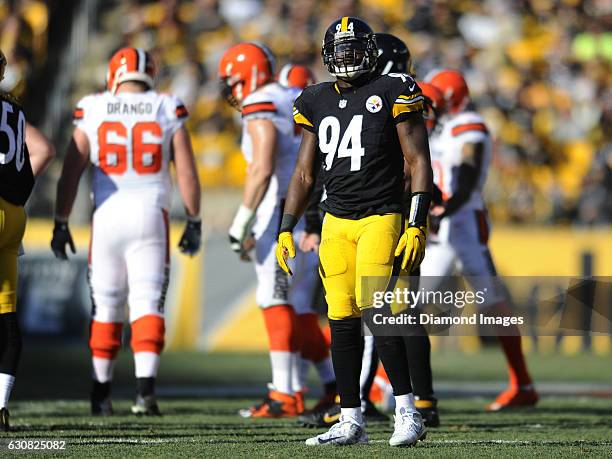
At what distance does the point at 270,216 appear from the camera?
7.14 m

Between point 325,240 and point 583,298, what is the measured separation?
8.09 feet

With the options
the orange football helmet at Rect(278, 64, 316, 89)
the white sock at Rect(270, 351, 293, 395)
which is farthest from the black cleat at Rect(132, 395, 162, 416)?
the orange football helmet at Rect(278, 64, 316, 89)

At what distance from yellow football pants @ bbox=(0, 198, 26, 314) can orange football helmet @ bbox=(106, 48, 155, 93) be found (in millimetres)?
1435

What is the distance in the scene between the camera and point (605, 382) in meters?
10.3

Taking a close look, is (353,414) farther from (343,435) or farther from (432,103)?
(432,103)

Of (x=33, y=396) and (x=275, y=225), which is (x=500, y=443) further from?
(x=33, y=396)

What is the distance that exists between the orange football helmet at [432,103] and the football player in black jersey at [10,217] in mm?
2363

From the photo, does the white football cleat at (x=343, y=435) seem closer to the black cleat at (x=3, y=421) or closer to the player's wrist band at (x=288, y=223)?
the player's wrist band at (x=288, y=223)

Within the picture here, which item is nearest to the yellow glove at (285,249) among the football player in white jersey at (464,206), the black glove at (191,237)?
the black glove at (191,237)

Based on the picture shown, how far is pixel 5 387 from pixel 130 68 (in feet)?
7.31

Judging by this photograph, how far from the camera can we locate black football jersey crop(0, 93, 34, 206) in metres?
5.88

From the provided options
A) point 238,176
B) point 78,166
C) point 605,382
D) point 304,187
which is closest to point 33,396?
point 78,166

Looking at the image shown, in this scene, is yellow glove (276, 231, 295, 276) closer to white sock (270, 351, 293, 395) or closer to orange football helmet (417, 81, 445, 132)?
white sock (270, 351, 293, 395)

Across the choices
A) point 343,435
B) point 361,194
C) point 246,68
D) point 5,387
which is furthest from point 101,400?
point 361,194
